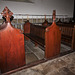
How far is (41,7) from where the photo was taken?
6715mm

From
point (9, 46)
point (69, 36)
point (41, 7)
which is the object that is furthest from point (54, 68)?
point (41, 7)

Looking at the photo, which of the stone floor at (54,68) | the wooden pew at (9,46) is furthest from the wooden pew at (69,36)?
the wooden pew at (9,46)

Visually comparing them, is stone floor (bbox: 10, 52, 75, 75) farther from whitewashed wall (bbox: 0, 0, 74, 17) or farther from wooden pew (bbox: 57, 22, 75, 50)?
whitewashed wall (bbox: 0, 0, 74, 17)

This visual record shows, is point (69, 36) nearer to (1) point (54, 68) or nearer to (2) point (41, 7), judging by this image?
(1) point (54, 68)

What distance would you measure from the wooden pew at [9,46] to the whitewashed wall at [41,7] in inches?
183

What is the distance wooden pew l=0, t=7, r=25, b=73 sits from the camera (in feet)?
4.68

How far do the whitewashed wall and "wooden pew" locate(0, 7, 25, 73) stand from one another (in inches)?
183

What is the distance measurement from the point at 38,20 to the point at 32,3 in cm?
A: 146

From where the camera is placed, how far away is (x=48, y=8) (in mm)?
7062

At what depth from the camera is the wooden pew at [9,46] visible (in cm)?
143

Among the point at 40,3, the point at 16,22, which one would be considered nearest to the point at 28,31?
the point at 16,22

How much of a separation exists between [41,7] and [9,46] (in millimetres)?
6000

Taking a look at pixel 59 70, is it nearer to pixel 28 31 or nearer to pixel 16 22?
pixel 28 31

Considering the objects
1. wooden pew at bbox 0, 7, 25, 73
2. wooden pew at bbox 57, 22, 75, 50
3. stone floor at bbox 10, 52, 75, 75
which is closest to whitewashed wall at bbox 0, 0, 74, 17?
wooden pew at bbox 57, 22, 75, 50
